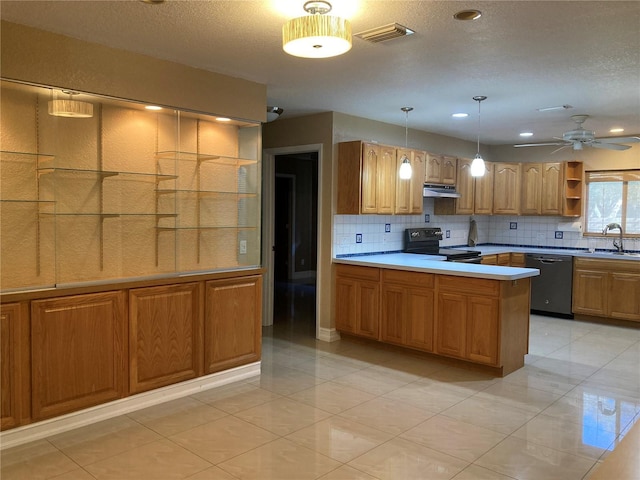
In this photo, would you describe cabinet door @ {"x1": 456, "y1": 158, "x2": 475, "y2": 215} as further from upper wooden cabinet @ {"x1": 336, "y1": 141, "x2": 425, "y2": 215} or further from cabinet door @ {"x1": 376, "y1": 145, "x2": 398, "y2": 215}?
cabinet door @ {"x1": 376, "y1": 145, "x2": 398, "y2": 215}

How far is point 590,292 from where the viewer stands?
6359 millimetres

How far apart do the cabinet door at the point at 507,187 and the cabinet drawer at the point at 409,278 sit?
3008 millimetres

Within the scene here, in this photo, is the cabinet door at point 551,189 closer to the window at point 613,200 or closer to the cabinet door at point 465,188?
the window at point 613,200

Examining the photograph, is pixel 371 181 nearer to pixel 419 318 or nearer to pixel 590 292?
pixel 419 318

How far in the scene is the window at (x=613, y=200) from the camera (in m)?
6.59

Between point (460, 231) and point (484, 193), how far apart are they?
65 centimetres

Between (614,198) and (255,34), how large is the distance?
5.75 m

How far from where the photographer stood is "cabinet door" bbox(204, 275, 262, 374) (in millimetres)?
3939

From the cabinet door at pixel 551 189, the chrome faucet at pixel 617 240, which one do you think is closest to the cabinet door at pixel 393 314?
the cabinet door at pixel 551 189

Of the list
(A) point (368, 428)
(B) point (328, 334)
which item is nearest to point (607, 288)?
(B) point (328, 334)

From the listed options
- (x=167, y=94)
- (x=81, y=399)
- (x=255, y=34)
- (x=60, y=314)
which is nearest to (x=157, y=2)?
(x=255, y=34)

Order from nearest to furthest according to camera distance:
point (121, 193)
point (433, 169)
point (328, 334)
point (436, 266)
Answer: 1. point (121, 193)
2. point (436, 266)
3. point (328, 334)
4. point (433, 169)

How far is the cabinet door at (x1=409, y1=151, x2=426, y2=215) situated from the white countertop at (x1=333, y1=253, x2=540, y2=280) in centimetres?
56

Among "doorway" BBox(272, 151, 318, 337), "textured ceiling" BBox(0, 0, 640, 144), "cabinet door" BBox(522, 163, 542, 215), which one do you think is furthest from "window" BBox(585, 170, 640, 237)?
"doorway" BBox(272, 151, 318, 337)
